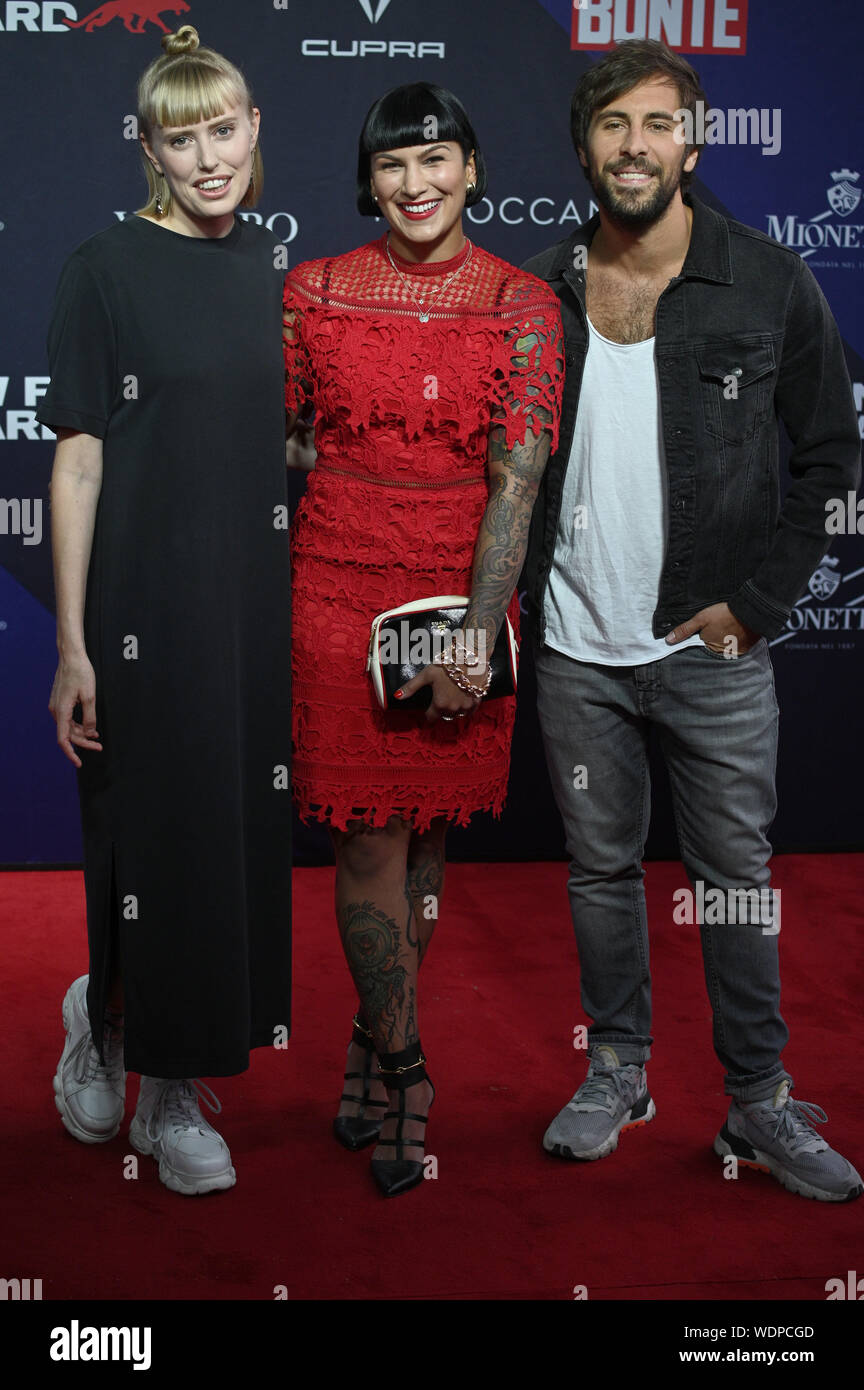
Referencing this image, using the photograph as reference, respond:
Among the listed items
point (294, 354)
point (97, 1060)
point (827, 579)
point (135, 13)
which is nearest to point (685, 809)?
point (294, 354)

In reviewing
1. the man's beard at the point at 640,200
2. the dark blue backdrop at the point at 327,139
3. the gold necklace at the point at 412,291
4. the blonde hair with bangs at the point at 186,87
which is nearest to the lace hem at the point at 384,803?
the gold necklace at the point at 412,291

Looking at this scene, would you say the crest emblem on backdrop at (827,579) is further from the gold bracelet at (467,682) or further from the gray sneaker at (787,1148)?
the gold bracelet at (467,682)

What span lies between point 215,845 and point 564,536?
80 cm

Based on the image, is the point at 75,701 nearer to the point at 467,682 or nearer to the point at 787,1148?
the point at 467,682

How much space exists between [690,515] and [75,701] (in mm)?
1057

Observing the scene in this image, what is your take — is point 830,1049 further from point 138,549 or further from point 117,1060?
point 138,549

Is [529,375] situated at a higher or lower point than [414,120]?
lower

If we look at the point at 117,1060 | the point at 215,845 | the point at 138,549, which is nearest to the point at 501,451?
the point at 138,549

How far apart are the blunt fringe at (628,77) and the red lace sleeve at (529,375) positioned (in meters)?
0.28

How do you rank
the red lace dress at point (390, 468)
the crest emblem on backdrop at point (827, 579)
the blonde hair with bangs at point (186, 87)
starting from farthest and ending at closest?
the crest emblem on backdrop at point (827, 579) < the red lace dress at point (390, 468) < the blonde hair with bangs at point (186, 87)

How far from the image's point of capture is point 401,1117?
2469 mm

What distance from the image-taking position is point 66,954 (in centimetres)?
359

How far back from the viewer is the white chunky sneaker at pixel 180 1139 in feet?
7.86

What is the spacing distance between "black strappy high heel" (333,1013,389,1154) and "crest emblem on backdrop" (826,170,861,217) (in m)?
2.95
